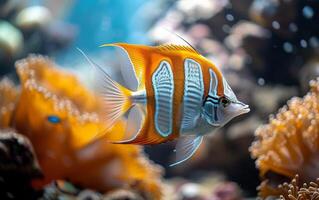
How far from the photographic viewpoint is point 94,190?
2826 mm

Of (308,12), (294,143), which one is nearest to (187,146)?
(294,143)

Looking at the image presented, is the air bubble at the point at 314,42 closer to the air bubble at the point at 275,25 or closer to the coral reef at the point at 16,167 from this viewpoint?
the air bubble at the point at 275,25

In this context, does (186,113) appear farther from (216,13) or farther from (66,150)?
(216,13)

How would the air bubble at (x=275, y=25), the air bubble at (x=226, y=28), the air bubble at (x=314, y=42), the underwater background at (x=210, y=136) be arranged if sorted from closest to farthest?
1. the underwater background at (x=210, y=136)
2. the air bubble at (x=314, y=42)
3. the air bubble at (x=275, y=25)
4. the air bubble at (x=226, y=28)

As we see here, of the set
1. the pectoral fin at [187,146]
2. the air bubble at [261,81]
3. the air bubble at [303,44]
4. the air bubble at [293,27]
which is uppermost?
the air bubble at [293,27]

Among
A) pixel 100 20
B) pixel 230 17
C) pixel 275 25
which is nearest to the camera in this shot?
pixel 275 25

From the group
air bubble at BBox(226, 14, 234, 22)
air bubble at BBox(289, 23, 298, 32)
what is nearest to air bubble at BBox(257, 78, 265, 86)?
air bubble at BBox(289, 23, 298, 32)

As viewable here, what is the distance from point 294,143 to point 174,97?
3.12ft

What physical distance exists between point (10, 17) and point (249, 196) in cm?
464

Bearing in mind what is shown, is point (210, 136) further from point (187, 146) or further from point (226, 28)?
point (187, 146)

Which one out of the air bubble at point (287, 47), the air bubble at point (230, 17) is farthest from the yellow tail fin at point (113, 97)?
the air bubble at point (230, 17)

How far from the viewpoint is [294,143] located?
2.14 m

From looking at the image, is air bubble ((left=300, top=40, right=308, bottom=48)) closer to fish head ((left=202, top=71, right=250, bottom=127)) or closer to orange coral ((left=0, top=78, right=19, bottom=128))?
fish head ((left=202, top=71, right=250, bottom=127))

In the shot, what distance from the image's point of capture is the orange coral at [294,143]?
204 centimetres
